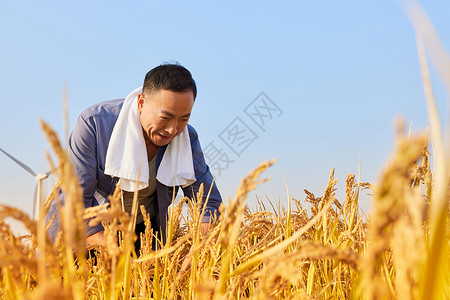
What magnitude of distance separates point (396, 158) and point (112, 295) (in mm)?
428

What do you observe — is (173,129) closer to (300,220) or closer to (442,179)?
(300,220)

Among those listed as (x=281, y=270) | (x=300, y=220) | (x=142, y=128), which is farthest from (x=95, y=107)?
(x=281, y=270)

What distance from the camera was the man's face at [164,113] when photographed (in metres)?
2.44

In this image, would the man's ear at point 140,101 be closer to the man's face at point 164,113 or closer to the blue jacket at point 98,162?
the man's face at point 164,113

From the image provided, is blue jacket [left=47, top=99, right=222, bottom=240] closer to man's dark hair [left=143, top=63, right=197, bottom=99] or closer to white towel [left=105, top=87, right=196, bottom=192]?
white towel [left=105, top=87, right=196, bottom=192]

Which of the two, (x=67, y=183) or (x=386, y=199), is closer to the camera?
(x=386, y=199)

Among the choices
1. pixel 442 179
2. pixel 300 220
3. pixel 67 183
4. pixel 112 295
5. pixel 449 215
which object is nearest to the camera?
pixel 442 179

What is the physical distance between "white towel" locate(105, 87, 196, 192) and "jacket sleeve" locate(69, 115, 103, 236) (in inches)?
4.3

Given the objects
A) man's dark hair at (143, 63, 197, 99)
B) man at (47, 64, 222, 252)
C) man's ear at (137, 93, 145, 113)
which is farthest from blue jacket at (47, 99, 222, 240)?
man's dark hair at (143, 63, 197, 99)

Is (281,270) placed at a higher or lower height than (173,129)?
lower

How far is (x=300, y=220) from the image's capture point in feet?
5.10

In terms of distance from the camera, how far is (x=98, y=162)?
8.74ft

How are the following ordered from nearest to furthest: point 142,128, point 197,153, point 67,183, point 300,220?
point 67,183 < point 300,220 < point 142,128 < point 197,153

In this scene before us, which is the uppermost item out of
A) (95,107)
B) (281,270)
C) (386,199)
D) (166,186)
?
(95,107)
